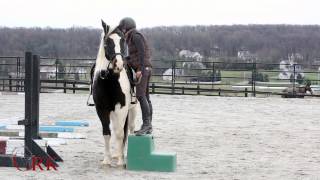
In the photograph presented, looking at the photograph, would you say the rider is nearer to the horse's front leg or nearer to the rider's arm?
the rider's arm

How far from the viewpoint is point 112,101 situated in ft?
20.1

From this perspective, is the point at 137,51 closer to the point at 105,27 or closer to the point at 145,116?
the point at 105,27

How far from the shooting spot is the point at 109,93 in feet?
20.1

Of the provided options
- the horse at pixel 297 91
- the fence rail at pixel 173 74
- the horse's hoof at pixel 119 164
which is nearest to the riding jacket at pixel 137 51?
the horse's hoof at pixel 119 164

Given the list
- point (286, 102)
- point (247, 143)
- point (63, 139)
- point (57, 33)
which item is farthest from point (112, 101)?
point (57, 33)

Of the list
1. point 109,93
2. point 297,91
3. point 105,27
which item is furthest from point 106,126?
point 297,91

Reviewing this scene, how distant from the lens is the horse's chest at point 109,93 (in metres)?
6.11

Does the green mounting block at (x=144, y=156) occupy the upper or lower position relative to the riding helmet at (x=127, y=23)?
lower

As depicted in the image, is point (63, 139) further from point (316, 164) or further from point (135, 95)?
point (316, 164)

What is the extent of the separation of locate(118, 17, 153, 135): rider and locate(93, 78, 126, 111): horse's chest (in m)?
0.35

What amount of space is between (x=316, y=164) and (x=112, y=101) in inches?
101

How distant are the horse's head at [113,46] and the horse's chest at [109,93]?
0.63 ft

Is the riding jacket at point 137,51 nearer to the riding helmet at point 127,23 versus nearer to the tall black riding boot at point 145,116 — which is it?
the riding helmet at point 127,23

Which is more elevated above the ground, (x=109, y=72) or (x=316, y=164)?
(x=109, y=72)
